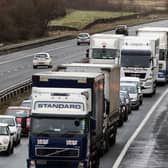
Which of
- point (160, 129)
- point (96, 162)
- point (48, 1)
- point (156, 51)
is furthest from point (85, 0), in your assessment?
point (96, 162)

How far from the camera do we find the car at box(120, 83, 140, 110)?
164 ft

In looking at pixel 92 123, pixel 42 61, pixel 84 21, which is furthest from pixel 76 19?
pixel 92 123

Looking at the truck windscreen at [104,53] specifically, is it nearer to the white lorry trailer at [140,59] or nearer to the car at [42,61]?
the white lorry trailer at [140,59]

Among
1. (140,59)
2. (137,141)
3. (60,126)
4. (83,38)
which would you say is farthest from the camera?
(83,38)

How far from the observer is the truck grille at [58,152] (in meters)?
24.1

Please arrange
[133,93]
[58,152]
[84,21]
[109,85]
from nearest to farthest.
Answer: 1. [58,152]
2. [109,85]
3. [133,93]
4. [84,21]

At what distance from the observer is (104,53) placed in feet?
202

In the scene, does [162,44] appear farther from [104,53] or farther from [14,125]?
[14,125]

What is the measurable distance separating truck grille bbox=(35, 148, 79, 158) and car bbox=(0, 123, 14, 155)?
6607 millimetres

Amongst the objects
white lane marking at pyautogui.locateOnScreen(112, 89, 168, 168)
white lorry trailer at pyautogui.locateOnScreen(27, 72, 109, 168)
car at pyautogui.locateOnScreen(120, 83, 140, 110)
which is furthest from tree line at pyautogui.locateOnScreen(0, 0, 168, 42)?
white lorry trailer at pyautogui.locateOnScreen(27, 72, 109, 168)

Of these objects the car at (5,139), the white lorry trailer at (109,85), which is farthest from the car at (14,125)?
the white lorry trailer at (109,85)

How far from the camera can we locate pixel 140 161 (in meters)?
29.8

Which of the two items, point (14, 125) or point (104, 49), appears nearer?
point (14, 125)

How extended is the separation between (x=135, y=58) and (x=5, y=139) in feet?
84.0
